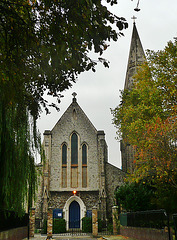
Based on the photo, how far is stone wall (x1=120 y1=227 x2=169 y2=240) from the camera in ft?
39.7

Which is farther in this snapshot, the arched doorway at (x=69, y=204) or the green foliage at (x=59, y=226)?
the arched doorway at (x=69, y=204)

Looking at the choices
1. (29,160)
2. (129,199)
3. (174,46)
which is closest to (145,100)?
(174,46)

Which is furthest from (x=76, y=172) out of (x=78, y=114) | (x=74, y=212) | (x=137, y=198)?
(x=137, y=198)

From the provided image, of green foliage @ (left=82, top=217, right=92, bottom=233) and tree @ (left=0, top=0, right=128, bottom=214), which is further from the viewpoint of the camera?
green foliage @ (left=82, top=217, right=92, bottom=233)

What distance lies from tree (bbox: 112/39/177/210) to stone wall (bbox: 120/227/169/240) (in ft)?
9.38

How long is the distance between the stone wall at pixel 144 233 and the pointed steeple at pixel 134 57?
18509 mm

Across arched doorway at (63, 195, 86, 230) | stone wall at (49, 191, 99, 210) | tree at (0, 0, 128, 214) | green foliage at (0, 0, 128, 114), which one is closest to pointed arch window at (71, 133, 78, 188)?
stone wall at (49, 191, 99, 210)

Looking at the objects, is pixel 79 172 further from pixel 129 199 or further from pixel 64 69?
pixel 64 69

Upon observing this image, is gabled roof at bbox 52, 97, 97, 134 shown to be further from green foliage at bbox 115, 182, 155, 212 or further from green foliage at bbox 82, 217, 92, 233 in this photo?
green foliage at bbox 115, 182, 155, 212

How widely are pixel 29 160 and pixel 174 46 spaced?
14.0 metres

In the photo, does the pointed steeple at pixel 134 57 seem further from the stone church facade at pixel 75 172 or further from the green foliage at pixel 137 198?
the green foliage at pixel 137 198

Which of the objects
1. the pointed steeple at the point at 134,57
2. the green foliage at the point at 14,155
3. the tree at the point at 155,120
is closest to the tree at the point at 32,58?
the green foliage at the point at 14,155

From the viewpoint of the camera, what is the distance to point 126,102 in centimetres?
2238

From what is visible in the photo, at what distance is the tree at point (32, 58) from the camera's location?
17.8 ft
